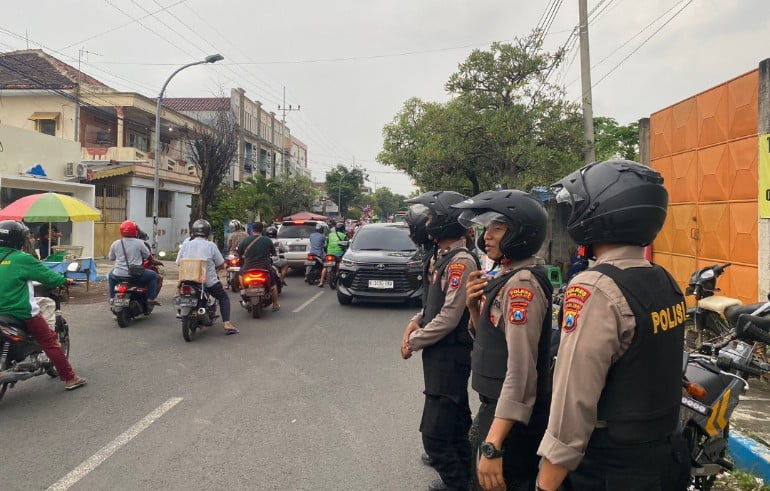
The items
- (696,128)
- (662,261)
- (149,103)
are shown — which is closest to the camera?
(696,128)

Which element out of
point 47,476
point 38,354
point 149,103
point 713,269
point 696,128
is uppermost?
point 149,103

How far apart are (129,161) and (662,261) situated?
21.7 meters

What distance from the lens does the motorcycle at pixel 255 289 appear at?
9.91 metres

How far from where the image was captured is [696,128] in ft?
29.5

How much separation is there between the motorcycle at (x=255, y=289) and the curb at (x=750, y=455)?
293 inches

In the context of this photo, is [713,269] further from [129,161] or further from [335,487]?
[129,161]

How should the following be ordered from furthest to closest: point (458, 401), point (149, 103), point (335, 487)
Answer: point (149, 103), point (335, 487), point (458, 401)

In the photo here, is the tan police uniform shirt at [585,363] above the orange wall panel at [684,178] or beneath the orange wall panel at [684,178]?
beneath

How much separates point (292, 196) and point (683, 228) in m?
31.4

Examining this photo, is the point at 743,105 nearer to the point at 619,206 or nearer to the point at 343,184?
the point at 619,206

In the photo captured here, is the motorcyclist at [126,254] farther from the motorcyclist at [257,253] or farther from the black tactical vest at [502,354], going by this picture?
the black tactical vest at [502,354]

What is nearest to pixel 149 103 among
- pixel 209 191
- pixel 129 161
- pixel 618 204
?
pixel 129 161

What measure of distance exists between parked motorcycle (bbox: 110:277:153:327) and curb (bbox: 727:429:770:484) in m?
8.11

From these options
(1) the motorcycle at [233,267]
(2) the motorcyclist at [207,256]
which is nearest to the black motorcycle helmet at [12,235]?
(2) the motorcyclist at [207,256]
